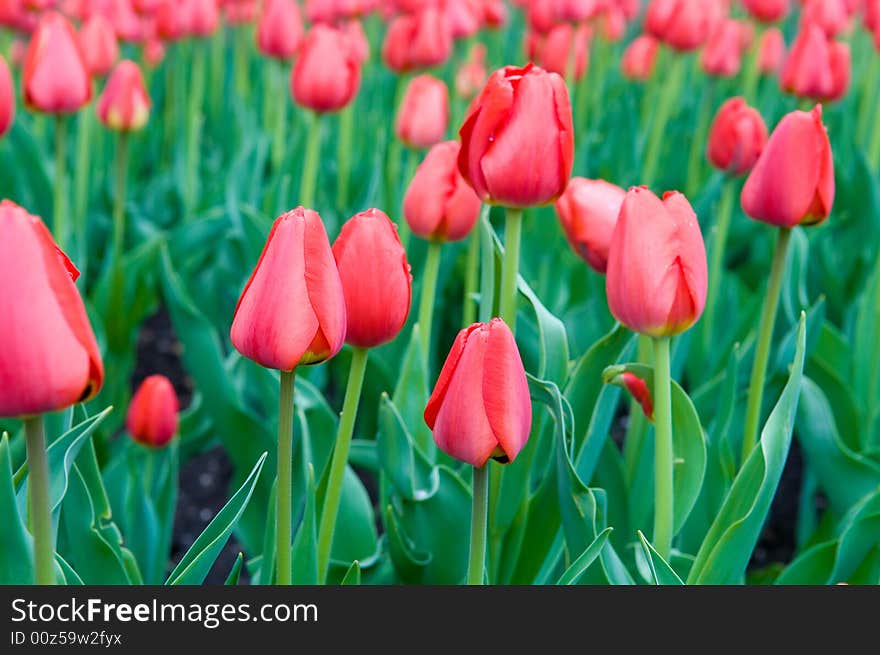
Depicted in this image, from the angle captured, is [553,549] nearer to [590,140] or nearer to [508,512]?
[508,512]

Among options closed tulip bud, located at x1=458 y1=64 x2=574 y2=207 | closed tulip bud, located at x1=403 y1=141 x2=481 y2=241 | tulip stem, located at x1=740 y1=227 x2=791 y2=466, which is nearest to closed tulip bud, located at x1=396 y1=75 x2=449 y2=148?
closed tulip bud, located at x1=403 y1=141 x2=481 y2=241

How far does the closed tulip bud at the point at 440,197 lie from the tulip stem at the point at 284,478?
0.41 metres

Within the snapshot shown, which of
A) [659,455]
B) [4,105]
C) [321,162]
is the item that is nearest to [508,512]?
[659,455]

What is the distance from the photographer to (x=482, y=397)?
840mm

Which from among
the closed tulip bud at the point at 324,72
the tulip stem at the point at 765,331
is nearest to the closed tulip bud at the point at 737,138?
the tulip stem at the point at 765,331

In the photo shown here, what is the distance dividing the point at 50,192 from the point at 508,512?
1.46m

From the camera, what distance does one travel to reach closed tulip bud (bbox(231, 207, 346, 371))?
2.73 feet

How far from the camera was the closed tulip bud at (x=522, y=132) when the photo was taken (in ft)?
3.36

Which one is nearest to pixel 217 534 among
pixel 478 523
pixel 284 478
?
pixel 284 478

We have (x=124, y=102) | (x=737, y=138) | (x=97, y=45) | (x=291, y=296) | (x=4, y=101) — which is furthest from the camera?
(x=97, y=45)

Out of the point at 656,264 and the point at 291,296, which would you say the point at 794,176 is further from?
the point at 291,296

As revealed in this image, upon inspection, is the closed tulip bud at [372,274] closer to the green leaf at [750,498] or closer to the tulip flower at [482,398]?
the tulip flower at [482,398]

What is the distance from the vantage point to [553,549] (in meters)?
1.29

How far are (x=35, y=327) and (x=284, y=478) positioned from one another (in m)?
0.30
